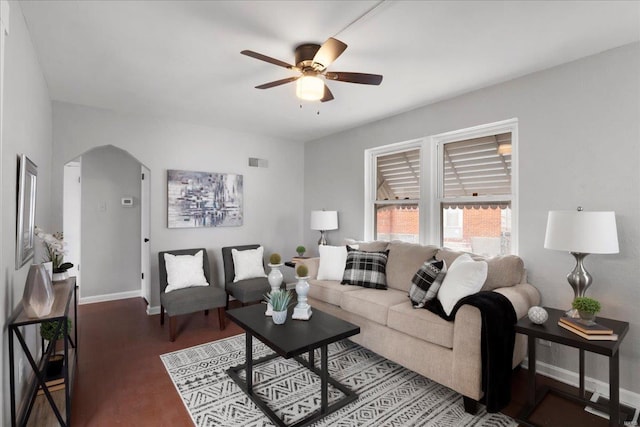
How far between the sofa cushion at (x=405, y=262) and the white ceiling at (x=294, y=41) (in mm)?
1591

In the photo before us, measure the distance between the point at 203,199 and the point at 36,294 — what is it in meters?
2.72

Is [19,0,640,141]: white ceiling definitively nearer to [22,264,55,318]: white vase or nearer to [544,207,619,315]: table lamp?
[544,207,619,315]: table lamp

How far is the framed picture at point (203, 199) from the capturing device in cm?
419

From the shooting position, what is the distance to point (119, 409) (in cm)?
217

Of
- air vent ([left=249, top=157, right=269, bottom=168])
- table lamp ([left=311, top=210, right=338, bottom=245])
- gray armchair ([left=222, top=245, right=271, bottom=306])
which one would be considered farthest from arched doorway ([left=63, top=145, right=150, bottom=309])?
table lamp ([left=311, top=210, right=338, bottom=245])

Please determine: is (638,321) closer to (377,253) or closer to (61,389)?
(377,253)

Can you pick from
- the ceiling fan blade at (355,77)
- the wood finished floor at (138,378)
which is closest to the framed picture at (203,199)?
the wood finished floor at (138,378)

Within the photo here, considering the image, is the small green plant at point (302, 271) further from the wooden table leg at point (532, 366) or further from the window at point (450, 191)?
the window at point (450, 191)

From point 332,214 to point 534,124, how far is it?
257 centimetres

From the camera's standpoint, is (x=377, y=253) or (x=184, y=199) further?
(x=184, y=199)

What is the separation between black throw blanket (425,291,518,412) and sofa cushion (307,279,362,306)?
123 cm

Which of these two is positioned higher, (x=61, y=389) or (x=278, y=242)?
(x=278, y=242)

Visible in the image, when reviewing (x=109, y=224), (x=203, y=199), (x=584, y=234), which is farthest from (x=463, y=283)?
(x=109, y=224)

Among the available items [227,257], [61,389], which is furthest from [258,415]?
[227,257]
